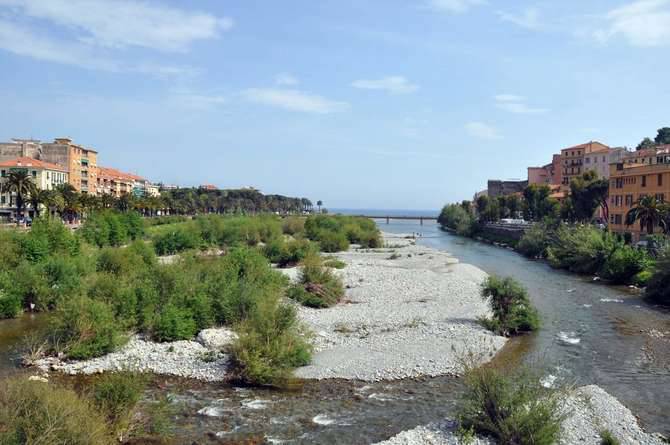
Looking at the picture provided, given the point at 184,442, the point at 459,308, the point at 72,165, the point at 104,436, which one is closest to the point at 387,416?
the point at 184,442

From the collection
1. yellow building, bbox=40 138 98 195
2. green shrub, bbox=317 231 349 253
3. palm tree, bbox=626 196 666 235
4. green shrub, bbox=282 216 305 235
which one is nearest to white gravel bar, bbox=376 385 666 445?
palm tree, bbox=626 196 666 235

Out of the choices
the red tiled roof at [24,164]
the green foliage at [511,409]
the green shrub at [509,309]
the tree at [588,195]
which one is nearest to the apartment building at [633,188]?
the tree at [588,195]

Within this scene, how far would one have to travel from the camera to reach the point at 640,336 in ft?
92.1

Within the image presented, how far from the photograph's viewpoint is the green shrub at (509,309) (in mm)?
27984

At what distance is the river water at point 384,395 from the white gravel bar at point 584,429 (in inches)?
28.1

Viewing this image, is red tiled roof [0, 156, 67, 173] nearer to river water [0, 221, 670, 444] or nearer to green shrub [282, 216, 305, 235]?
green shrub [282, 216, 305, 235]

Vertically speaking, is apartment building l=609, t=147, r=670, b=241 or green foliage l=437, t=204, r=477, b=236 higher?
apartment building l=609, t=147, r=670, b=241

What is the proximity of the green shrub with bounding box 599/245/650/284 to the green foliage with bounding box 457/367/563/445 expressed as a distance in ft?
118

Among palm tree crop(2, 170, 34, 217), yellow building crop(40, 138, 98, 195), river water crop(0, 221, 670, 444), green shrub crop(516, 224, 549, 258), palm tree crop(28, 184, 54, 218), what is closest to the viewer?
river water crop(0, 221, 670, 444)

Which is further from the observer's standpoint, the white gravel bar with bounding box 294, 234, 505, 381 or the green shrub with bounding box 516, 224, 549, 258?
the green shrub with bounding box 516, 224, 549, 258

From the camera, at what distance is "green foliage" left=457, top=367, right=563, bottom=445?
555 inches

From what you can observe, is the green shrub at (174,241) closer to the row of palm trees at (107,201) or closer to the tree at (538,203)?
the row of palm trees at (107,201)

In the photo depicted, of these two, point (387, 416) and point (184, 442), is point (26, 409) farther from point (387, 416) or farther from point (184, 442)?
point (387, 416)

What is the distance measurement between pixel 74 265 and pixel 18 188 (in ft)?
135
